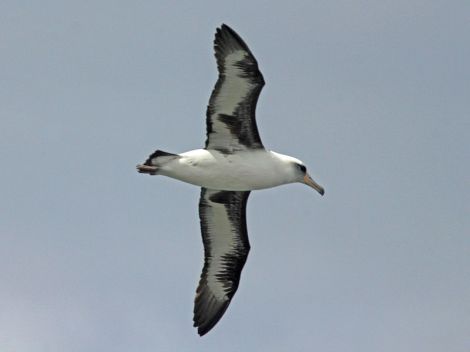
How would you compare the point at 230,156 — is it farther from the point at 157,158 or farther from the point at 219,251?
the point at 219,251

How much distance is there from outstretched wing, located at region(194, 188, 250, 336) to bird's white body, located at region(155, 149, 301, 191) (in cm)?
179

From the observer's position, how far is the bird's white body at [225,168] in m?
28.4

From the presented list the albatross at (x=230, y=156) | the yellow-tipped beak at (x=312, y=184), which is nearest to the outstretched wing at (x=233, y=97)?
the albatross at (x=230, y=156)

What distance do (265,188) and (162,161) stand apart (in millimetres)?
2472

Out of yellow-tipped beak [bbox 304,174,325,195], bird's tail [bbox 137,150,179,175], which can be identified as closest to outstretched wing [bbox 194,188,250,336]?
yellow-tipped beak [bbox 304,174,325,195]

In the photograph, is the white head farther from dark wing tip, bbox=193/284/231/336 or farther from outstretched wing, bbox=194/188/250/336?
dark wing tip, bbox=193/284/231/336

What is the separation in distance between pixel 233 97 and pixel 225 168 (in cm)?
153

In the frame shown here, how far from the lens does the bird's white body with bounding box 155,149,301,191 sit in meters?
28.4

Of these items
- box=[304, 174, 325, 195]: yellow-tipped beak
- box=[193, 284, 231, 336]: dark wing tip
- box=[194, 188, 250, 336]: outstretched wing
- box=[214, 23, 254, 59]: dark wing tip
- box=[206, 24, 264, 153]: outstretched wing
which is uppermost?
box=[214, 23, 254, 59]: dark wing tip

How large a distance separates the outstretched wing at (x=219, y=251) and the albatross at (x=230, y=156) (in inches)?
0.9

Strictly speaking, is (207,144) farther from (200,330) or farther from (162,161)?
(200,330)

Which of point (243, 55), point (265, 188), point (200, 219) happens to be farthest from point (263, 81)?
A: point (200, 219)

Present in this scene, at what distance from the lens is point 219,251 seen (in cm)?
3170

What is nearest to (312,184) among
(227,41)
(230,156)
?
(230,156)
